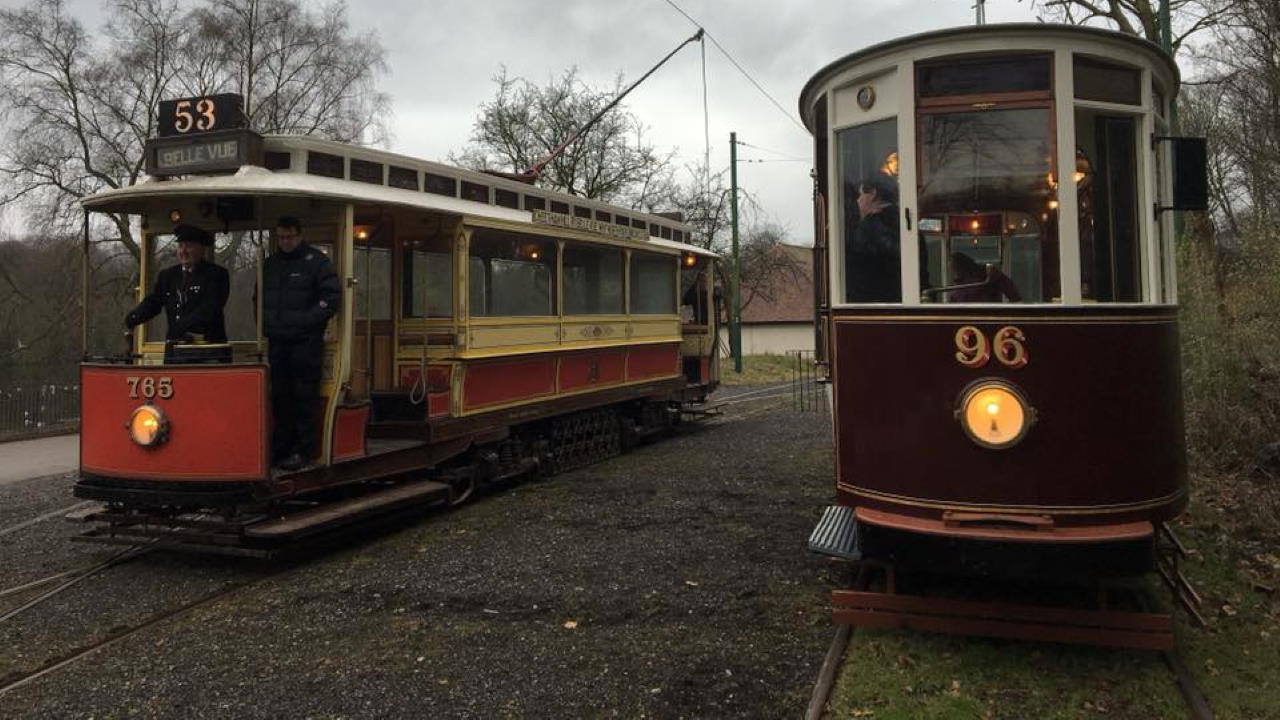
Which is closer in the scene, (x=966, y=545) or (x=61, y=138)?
(x=966, y=545)

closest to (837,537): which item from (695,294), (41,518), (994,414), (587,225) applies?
(994,414)

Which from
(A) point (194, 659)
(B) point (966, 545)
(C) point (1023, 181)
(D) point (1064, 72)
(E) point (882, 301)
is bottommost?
(A) point (194, 659)

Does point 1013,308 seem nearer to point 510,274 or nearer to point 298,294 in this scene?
point 298,294

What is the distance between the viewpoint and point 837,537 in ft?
15.4

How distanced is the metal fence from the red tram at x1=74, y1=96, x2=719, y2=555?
1203cm

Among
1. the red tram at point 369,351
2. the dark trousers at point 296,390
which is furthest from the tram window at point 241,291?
the dark trousers at point 296,390

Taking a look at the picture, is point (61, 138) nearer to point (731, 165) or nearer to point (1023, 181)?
point (731, 165)

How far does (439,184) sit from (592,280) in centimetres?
268

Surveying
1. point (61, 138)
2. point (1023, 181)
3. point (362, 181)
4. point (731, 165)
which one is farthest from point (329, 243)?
point (731, 165)

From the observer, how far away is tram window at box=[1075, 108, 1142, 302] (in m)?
3.88

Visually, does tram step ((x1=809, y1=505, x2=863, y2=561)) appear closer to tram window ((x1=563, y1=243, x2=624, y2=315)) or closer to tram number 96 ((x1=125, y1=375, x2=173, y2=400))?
tram number 96 ((x1=125, y1=375, x2=173, y2=400))

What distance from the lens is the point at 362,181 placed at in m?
6.61

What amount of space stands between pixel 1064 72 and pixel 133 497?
6.07 m

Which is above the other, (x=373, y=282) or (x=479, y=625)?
(x=373, y=282)
